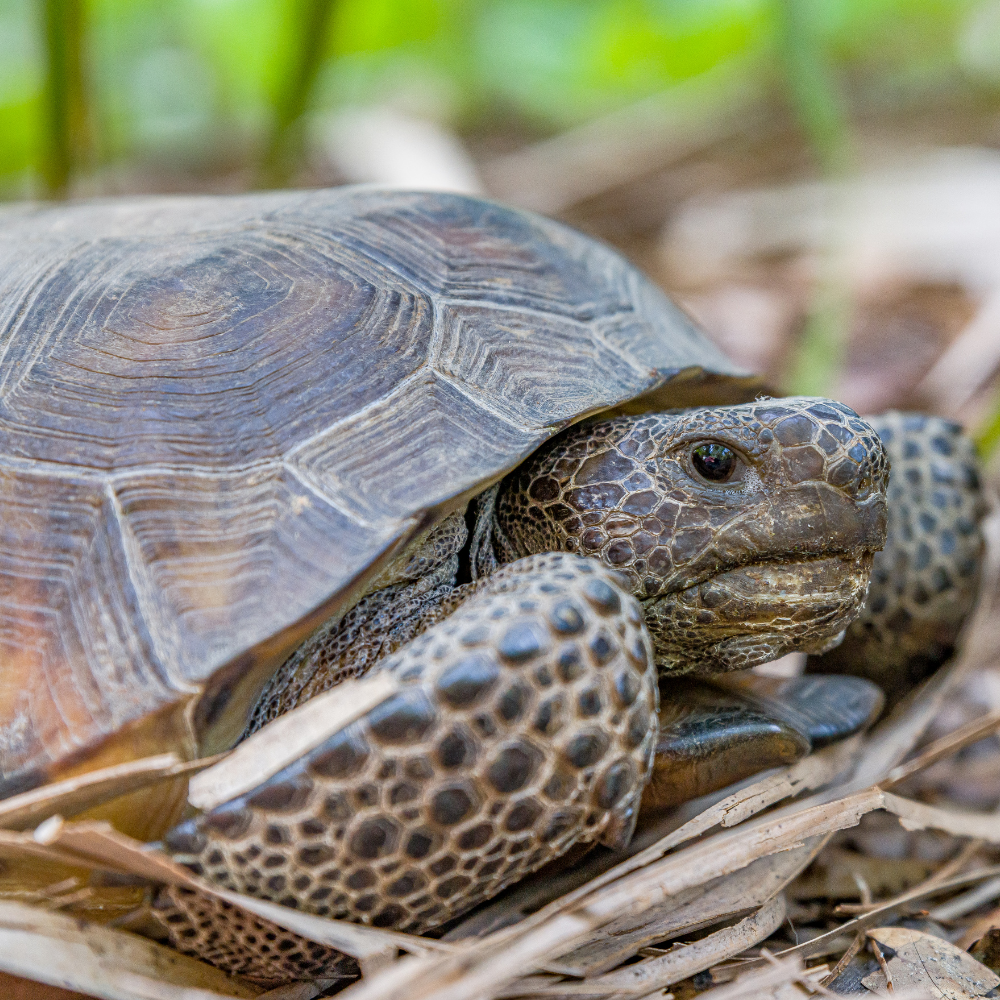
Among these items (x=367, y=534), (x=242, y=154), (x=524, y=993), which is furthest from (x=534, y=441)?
(x=242, y=154)

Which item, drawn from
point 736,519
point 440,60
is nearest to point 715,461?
point 736,519

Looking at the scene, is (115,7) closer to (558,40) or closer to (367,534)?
(558,40)

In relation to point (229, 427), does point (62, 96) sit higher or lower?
higher

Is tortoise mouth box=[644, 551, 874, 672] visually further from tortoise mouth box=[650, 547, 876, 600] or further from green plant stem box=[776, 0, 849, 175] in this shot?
green plant stem box=[776, 0, 849, 175]

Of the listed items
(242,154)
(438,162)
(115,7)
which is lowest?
(242,154)

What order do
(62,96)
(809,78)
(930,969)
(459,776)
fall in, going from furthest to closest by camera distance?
(62,96), (809,78), (930,969), (459,776)

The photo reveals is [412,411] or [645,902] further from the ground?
[412,411]

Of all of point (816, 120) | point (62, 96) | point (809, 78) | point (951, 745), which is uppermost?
point (809, 78)

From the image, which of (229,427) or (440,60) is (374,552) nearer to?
(229,427)
